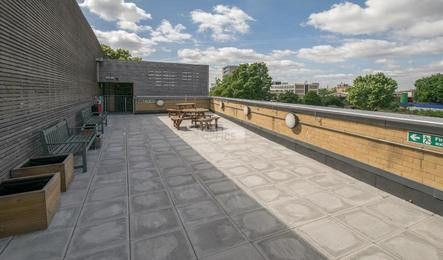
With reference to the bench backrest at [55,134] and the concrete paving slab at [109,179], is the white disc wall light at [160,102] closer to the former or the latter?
the bench backrest at [55,134]

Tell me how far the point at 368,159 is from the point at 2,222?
5.83 m

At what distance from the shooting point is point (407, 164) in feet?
12.4

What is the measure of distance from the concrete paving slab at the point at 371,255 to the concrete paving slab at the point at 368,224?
8.6 inches

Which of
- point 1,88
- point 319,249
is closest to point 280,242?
point 319,249

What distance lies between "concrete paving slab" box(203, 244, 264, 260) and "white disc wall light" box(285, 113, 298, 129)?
4656mm

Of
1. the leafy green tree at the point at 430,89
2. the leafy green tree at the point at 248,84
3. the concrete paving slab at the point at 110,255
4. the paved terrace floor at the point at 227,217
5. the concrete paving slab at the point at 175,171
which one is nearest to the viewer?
the concrete paving slab at the point at 110,255

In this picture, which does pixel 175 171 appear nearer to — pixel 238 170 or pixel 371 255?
pixel 238 170

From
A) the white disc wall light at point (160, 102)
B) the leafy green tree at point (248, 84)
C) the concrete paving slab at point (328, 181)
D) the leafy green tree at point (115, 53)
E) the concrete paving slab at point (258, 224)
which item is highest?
the leafy green tree at point (115, 53)

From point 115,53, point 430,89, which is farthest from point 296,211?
point 430,89

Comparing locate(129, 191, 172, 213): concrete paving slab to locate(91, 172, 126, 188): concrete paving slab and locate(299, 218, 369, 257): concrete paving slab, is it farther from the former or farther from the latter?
locate(299, 218, 369, 257): concrete paving slab

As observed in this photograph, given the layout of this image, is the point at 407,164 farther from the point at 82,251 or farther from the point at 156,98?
the point at 156,98

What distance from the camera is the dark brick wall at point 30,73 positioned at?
3.55 m

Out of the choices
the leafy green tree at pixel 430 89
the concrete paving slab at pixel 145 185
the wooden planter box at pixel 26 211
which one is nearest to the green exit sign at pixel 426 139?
the concrete paving slab at pixel 145 185

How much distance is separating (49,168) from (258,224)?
3.56 meters
